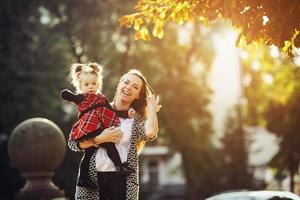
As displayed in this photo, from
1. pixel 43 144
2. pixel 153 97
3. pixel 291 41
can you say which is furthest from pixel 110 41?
pixel 153 97

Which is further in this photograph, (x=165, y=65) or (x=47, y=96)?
(x=165, y=65)

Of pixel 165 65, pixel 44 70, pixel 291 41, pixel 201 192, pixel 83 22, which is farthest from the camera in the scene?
pixel 201 192

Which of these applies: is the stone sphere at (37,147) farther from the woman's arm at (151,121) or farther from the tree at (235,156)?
the tree at (235,156)

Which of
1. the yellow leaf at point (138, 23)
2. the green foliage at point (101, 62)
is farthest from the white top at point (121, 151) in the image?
the green foliage at point (101, 62)

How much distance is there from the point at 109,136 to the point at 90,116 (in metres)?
0.27

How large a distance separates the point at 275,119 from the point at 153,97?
22792 mm

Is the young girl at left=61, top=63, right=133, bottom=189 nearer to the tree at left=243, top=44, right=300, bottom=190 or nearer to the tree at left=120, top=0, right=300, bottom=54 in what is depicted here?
the tree at left=120, top=0, right=300, bottom=54

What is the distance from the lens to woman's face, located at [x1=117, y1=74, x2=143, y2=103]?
6.36m

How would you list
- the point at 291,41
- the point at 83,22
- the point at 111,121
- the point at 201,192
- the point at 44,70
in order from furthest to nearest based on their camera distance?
the point at 201,192, the point at 44,70, the point at 83,22, the point at 291,41, the point at 111,121

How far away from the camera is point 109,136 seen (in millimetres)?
6066

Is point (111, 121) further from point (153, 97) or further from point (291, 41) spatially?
point (291, 41)

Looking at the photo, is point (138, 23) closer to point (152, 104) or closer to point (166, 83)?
point (152, 104)

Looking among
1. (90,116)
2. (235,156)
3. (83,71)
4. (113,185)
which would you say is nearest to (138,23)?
(83,71)

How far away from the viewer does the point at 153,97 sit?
6375 mm
